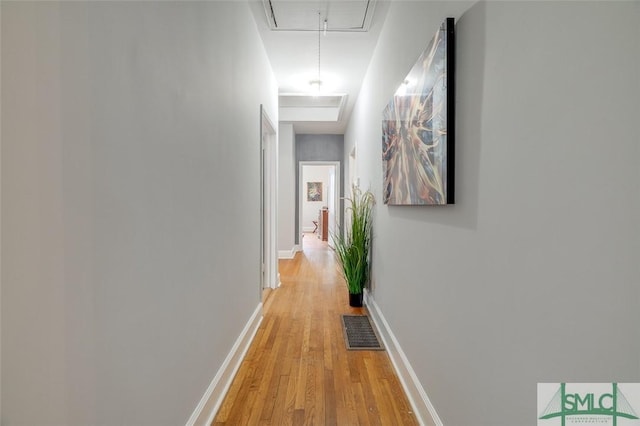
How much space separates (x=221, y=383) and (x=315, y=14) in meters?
2.62

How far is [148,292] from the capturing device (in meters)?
1.10

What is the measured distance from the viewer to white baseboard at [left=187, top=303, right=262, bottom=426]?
1.55 metres

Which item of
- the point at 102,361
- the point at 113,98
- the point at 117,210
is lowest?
the point at 102,361

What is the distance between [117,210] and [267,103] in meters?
2.71

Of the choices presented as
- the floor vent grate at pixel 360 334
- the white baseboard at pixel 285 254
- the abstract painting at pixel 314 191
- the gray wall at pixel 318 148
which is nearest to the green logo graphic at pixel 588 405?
the floor vent grate at pixel 360 334

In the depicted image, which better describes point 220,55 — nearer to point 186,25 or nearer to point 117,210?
point 186,25

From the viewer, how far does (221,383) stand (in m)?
1.84

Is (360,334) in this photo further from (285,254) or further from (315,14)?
(285,254)

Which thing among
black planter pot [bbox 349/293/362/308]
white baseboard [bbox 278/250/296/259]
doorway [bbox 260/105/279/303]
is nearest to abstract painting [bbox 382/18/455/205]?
black planter pot [bbox 349/293/362/308]

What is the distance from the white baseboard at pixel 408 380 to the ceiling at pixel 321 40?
242cm

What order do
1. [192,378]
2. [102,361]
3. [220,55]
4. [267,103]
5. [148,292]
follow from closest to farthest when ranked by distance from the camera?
[102,361] → [148,292] → [192,378] → [220,55] → [267,103]

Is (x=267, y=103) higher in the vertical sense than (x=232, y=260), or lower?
higher

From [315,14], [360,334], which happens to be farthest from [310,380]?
[315,14]

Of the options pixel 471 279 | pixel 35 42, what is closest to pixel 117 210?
pixel 35 42
